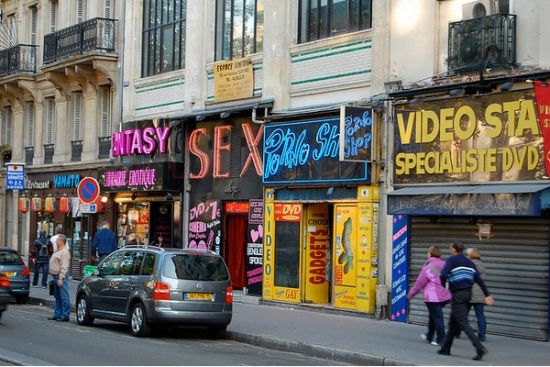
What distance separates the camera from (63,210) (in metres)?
32.9

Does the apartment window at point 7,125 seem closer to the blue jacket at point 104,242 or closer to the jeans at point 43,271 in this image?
the jeans at point 43,271

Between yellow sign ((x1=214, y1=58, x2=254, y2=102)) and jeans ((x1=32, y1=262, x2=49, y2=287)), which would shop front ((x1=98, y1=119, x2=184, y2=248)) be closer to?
yellow sign ((x1=214, y1=58, x2=254, y2=102))

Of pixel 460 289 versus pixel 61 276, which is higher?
pixel 460 289

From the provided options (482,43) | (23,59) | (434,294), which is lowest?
(434,294)

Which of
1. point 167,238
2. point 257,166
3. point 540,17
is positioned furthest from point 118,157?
point 540,17

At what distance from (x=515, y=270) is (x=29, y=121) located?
24.7 m

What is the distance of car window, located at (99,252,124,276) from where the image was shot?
59.7 feet

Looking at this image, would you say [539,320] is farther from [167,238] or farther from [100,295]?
[167,238]

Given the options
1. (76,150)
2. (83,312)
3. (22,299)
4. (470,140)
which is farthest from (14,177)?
(470,140)

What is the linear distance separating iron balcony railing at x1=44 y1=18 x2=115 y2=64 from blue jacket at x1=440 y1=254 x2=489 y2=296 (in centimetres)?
1899

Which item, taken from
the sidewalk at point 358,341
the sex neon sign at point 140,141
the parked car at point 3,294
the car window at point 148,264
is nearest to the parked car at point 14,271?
the sidewalk at point 358,341

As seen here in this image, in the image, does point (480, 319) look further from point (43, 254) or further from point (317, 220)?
point (43, 254)

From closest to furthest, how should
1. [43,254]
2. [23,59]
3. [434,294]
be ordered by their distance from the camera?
[434,294], [43,254], [23,59]

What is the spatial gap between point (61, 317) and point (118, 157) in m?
10.7
